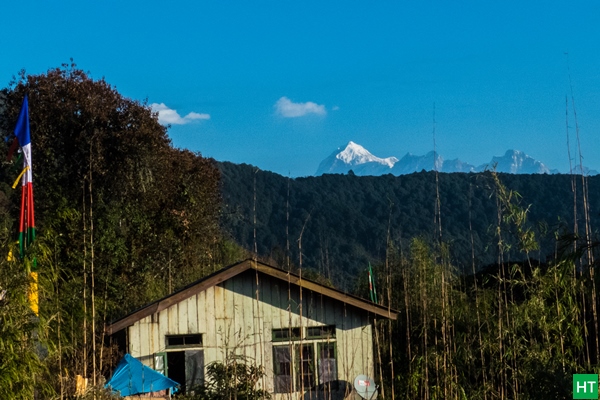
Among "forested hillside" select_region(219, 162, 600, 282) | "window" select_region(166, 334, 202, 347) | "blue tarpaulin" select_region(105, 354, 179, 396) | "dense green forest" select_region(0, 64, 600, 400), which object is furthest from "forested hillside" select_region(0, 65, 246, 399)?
"forested hillside" select_region(219, 162, 600, 282)

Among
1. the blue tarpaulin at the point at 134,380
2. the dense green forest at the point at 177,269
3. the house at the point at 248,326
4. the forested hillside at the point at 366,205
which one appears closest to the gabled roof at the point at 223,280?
the house at the point at 248,326

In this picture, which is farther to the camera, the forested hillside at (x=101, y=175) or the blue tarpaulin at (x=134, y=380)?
the forested hillside at (x=101, y=175)

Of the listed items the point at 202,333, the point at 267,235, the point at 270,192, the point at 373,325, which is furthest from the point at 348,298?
the point at 270,192

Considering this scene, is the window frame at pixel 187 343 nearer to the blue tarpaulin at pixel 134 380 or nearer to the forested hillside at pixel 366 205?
the blue tarpaulin at pixel 134 380

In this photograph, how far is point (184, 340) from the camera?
14117 millimetres

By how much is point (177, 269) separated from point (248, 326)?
8554 millimetres

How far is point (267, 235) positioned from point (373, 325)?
166 ft

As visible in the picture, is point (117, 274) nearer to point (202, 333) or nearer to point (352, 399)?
point (202, 333)

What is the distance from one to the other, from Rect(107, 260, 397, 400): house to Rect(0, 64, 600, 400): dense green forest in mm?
865

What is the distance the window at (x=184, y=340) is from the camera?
14055mm

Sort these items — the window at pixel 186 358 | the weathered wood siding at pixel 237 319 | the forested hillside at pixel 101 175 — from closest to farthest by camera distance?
1. the window at pixel 186 358
2. the weathered wood siding at pixel 237 319
3. the forested hillside at pixel 101 175

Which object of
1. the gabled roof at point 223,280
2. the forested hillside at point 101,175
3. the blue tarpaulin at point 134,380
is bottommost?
the blue tarpaulin at point 134,380

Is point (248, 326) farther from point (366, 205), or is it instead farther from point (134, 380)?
point (366, 205)

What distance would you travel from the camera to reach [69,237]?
17922 mm
